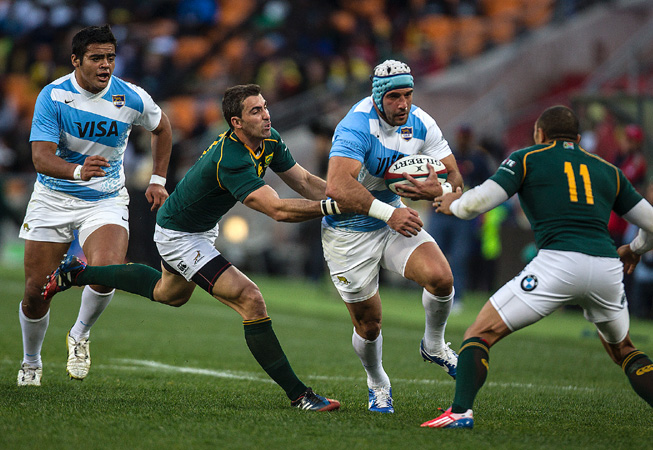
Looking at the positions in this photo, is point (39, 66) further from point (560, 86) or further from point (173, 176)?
point (560, 86)

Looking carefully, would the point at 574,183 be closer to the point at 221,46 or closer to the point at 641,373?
the point at 641,373

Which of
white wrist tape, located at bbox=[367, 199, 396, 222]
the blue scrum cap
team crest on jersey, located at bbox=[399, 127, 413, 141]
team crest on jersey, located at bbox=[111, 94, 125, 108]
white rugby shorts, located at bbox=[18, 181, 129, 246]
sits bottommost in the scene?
white rugby shorts, located at bbox=[18, 181, 129, 246]

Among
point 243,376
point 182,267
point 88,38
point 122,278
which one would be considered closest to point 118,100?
point 88,38

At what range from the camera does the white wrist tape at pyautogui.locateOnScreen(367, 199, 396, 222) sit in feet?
20.0

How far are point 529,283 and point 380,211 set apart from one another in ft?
4.05

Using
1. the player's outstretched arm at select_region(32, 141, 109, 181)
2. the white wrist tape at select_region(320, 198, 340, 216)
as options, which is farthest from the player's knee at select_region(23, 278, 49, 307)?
the white wrist tape at select_region(320, 198, 340, 216)

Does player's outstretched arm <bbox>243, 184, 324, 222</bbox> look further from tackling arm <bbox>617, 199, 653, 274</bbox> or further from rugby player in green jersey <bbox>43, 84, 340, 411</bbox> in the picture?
tackling arm <bbox>617, 199, 653, 274</bbox>

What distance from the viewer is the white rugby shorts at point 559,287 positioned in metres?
5.33

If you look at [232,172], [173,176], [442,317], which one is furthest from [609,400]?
[173,176]

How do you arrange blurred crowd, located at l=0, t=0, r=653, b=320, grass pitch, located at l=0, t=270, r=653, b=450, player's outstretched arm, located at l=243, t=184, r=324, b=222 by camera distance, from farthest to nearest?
blurred crowd, located at l=0, t=0, r=653, b=320 < player's outstretched arm, located at l=243, t=184, r=324, b=222 < grass pitch, located at l=0, t=270, r=653, b=450

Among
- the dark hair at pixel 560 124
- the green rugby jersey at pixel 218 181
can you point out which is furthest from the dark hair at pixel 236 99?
the dark hair at pixel 560 124

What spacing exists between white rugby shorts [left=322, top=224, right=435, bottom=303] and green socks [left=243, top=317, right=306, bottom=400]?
0.73 metres

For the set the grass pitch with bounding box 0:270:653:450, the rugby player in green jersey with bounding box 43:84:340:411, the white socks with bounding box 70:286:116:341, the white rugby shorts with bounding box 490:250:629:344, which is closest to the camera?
the grass pitch with bounding box 0:270:653:450

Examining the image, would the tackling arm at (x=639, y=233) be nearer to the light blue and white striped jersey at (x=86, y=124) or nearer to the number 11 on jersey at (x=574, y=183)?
the number 11 on jersey at (x=574, y=183)
